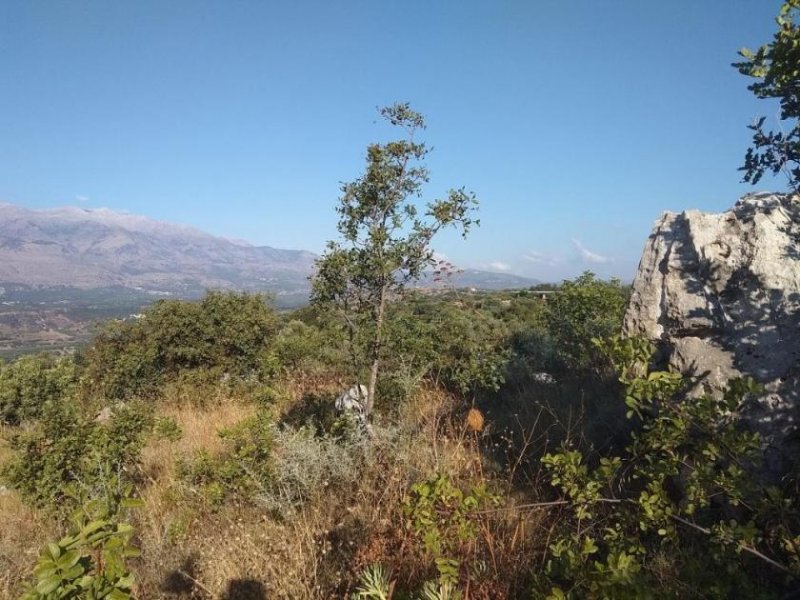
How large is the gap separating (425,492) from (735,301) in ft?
9.33

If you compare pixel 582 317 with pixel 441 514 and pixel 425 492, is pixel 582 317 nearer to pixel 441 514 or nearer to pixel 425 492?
pixel 441 514

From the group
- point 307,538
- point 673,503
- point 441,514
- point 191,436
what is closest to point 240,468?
point 307,538

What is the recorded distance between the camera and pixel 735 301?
143 inches

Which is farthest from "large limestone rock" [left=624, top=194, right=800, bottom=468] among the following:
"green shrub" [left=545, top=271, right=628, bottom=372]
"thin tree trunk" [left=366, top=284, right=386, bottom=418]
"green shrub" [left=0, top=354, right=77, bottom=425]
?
"green shrub" [left=0, top=354, right=77, bottom=425]

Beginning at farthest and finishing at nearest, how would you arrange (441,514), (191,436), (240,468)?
(191,436), (240,468), (441,514)

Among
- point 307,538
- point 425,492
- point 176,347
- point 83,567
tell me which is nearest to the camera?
point 83,567

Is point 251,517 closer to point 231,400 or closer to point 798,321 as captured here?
point 798,321

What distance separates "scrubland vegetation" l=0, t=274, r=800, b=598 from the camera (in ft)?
7.46

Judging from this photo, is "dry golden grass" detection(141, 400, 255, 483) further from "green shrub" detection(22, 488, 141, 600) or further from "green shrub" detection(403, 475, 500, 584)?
"green shrub" detection(403, 475, 500, 584)

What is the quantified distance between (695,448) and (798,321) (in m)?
1.60

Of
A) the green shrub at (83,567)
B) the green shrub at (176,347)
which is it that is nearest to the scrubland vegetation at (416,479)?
the green shrub at (83,567)

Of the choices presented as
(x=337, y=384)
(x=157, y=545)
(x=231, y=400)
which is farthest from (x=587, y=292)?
(x=157, y=545)

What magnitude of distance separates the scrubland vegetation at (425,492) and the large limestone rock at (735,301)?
1.32ft

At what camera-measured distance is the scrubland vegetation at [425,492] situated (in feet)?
7.46
